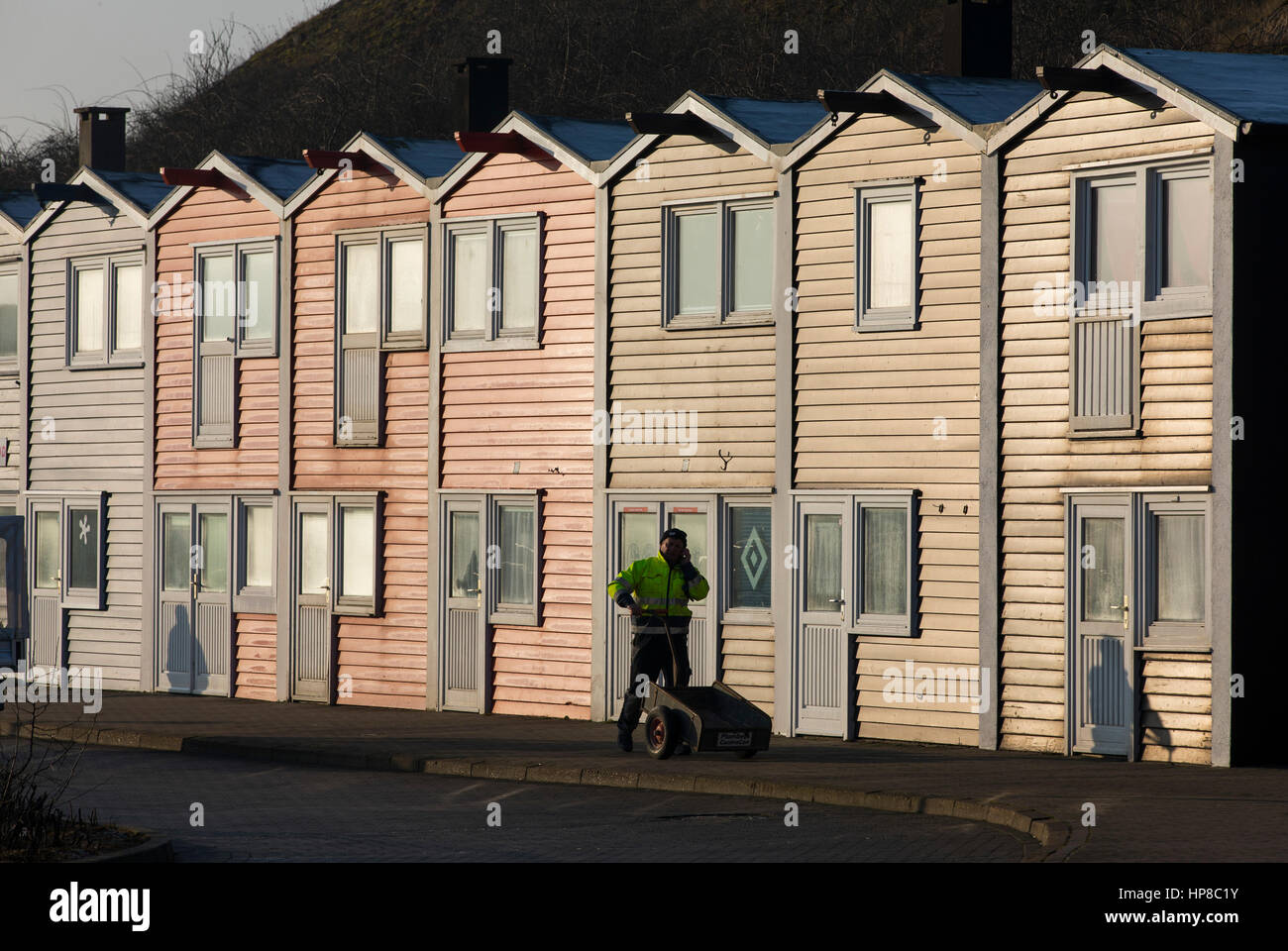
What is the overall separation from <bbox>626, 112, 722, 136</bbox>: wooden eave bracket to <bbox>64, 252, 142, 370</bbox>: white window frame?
9345mm

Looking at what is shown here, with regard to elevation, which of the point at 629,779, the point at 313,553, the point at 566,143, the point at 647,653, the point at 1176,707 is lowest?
the point at 629,779

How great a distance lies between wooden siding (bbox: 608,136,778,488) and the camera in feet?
69.4

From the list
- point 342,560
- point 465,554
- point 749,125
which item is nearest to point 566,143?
point 749,125

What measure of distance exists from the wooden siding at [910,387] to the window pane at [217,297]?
9226 mm

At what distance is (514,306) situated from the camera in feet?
77.2

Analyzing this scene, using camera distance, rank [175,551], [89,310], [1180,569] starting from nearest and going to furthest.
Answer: [1180,569] → [175,551] → [89,310]

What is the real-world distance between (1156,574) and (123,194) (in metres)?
16.1

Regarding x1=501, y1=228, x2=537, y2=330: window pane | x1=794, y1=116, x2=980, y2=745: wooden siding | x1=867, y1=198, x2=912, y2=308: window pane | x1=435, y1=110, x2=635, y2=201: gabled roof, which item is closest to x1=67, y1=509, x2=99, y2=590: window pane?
x1=435, y1=110, x2=635, y2=201: gabled roof

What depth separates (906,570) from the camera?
19703 millimetres

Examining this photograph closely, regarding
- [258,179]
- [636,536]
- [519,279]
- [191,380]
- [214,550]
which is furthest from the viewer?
[191,380]

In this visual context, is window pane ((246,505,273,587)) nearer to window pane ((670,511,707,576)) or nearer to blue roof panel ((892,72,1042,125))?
window pane ((670,511,707,576))

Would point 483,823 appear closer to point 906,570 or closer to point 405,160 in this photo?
point 906,570
